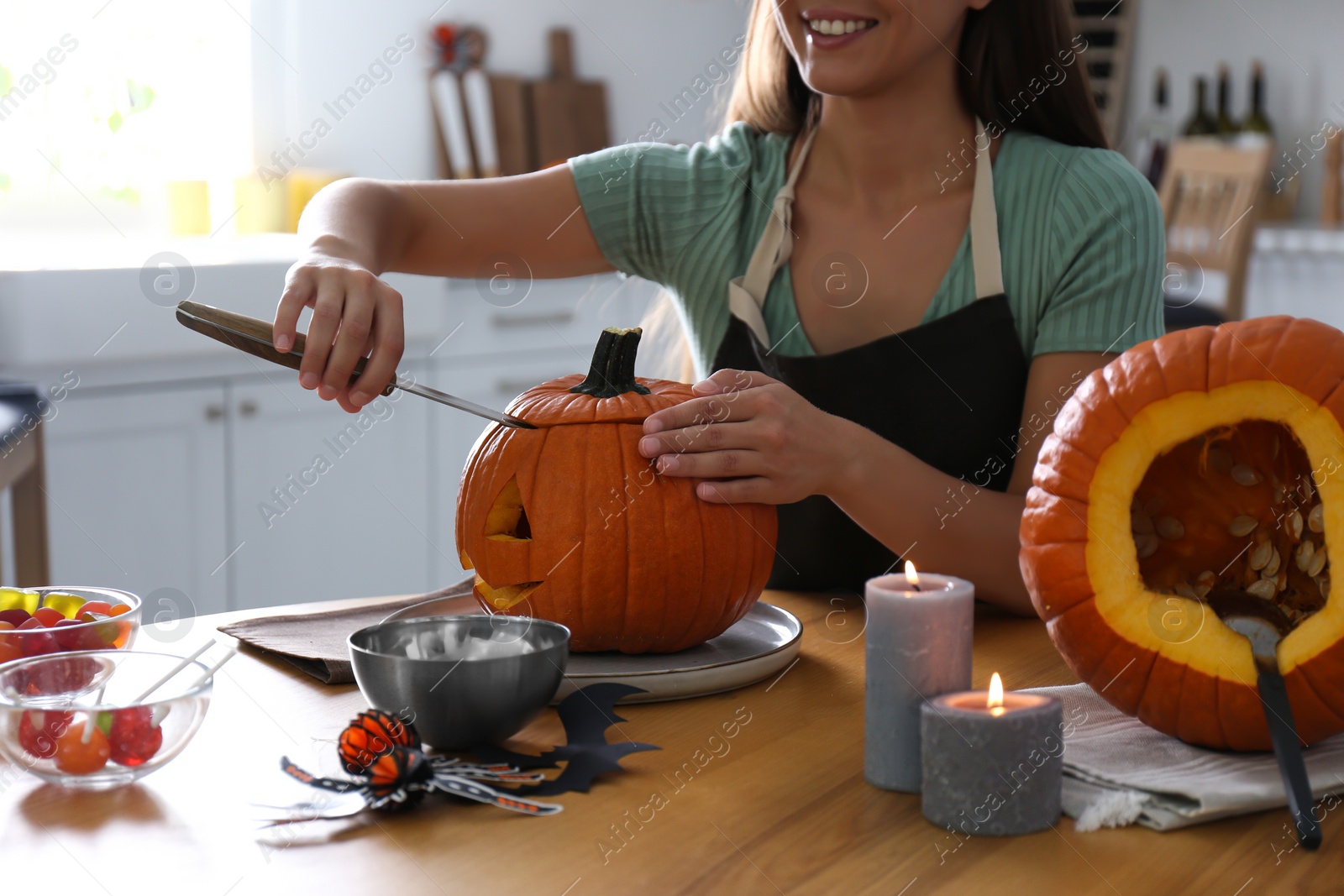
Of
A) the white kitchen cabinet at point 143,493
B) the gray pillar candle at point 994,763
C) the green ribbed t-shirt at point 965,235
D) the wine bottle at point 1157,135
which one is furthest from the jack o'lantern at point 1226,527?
the wine bottle at point 1157,135

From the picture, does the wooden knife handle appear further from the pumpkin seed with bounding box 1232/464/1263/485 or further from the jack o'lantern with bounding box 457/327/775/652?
the pumpkin seed with bounding box 1232/464/1263/485

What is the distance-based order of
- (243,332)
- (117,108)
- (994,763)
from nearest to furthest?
(994,763) → (243,332) → (117,108)

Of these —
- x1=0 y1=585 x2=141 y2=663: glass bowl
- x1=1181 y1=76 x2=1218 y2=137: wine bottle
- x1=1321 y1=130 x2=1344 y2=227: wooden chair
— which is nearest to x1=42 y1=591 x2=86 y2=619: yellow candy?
x1=0 y1=585 x2=141 y2=663: glass bowl

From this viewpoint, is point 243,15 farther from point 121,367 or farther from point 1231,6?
point 1231,6

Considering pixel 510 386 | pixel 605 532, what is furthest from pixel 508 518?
pixel 510 386

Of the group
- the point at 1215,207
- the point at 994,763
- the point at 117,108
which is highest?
the point at 117,108

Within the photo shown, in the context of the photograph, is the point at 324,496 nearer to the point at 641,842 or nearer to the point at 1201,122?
the point at 641,842

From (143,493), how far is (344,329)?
1.71 metres

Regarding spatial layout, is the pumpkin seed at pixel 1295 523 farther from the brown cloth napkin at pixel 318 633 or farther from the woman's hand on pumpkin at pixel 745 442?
the brown cloth napkin at pixel 318 633

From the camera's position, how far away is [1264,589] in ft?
2.57

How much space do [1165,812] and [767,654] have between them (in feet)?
0.97

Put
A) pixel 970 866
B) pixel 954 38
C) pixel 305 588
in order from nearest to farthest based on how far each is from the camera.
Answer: pixel 970 866
pixel 954 38
pixel 305 588

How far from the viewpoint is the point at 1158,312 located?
125cm

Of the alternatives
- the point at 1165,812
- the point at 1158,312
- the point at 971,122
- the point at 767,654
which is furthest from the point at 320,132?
the point at 1165,812
